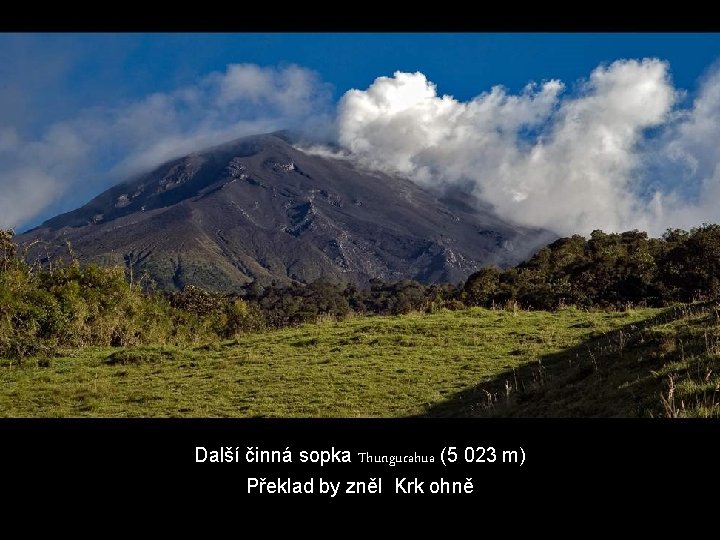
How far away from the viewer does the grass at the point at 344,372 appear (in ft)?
39.5

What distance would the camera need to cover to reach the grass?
12039mm

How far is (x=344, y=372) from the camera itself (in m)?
15.6

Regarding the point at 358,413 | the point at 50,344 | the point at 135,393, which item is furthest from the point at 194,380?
the point at 50,344
